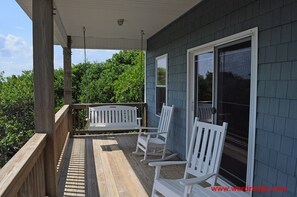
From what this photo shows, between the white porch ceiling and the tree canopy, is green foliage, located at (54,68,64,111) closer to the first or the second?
the tree canopy

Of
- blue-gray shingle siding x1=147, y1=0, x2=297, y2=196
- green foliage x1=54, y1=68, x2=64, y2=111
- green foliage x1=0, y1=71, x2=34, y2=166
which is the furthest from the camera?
green foliage x1=54, y1=68, x2=64, y2=111

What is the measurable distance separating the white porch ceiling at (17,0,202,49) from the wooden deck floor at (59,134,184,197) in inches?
94.6

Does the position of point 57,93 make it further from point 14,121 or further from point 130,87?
point 130,87

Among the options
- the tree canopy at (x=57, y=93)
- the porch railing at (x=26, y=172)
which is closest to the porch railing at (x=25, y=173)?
the porch railing at (x=26, y=172)

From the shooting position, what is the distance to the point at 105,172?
12.9 feet

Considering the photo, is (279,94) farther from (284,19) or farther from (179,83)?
(179,83)

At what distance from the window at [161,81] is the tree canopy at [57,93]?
9.89 ft

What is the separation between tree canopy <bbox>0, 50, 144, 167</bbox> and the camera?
36.6ft

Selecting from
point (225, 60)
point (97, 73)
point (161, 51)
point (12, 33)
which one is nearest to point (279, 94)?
point (225, 60)

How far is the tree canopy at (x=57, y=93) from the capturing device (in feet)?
36.6

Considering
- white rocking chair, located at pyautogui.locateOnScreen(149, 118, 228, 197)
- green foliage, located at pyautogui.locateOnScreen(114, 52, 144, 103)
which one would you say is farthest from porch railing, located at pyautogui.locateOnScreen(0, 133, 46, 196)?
green foliage, located at pyautogui.locateOnScreen(114, 52, 144, 103)

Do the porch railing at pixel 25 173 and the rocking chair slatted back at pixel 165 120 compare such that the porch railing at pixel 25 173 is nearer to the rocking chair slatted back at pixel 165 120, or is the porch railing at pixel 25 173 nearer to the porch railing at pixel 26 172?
the porch railing at pixel 26 172

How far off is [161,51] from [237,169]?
3.50 metres

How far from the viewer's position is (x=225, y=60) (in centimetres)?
335
